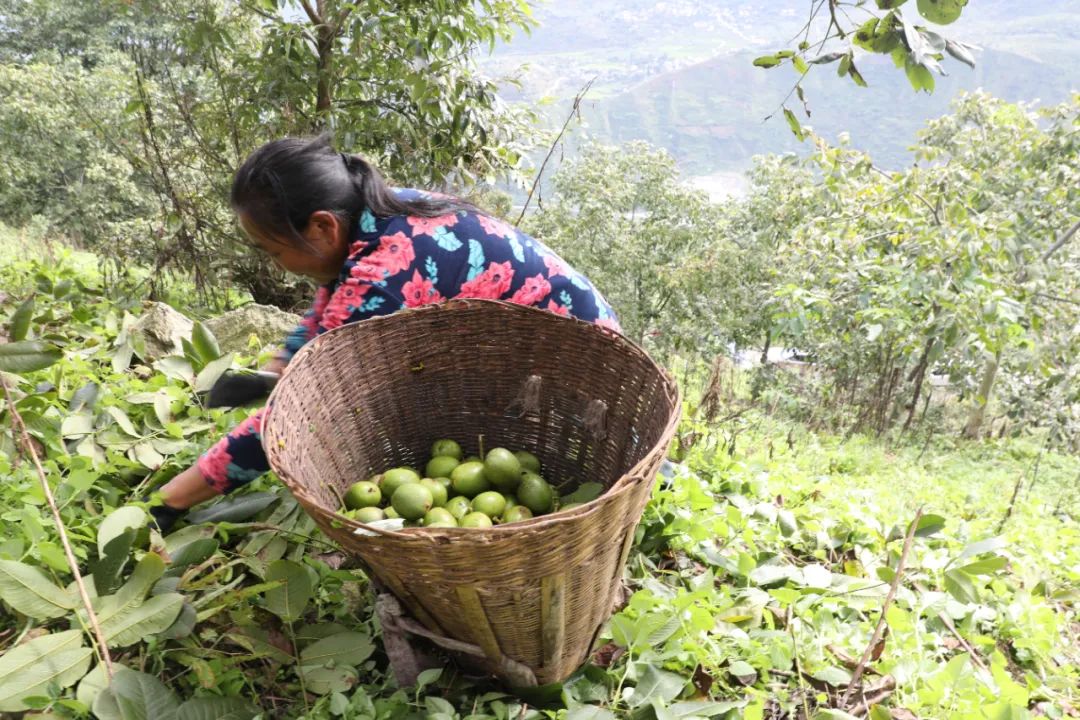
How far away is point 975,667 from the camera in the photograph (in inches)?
57.6

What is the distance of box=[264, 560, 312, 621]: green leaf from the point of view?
4.25 feet

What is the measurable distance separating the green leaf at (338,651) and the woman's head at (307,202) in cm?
94

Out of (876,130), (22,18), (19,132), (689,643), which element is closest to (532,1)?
(689,643)

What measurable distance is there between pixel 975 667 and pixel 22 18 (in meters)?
22.4

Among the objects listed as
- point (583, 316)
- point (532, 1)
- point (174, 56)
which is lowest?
point (583, 316)

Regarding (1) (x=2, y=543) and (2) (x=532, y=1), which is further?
(2) (x=532, y=1)

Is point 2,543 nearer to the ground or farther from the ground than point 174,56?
nearer to the ground

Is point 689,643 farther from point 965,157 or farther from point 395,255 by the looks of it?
point 965,157

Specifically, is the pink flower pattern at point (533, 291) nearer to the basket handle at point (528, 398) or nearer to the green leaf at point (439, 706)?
the basket handle at point (528, 398)

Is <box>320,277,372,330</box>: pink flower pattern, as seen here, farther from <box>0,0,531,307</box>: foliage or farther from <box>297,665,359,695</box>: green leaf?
<box>0,0,531,307</box>: foliage

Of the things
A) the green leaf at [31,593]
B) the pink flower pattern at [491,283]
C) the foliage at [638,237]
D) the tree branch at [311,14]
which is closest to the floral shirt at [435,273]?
the pink flower pattern at [491,283]

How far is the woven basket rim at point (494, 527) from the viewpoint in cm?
87

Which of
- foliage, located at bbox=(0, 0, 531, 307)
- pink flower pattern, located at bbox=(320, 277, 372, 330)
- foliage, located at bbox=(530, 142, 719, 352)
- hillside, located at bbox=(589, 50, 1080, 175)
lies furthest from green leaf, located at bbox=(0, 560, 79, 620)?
hillside, located at bbox=(589, 50, 1080, 175)

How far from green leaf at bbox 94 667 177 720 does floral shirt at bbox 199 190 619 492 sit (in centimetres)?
42
